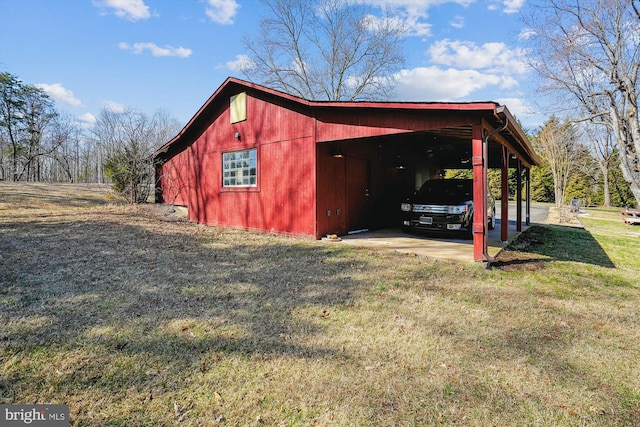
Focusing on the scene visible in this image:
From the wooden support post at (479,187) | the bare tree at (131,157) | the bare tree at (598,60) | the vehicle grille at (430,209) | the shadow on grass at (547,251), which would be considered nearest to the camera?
the wooden support post at (479,187)

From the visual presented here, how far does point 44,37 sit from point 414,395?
43.2 ft

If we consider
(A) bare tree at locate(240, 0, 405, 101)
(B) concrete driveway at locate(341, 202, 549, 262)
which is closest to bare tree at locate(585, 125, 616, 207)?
(A) bare tree at locate(240, 0, 405, 101)

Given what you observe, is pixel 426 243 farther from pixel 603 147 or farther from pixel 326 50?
pixel 603 147

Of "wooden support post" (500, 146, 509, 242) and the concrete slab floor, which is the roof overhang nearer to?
"wooden support post" (500, 146, 509, 242)

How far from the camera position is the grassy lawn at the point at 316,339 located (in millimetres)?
2270

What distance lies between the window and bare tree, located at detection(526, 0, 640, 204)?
12.3 metres

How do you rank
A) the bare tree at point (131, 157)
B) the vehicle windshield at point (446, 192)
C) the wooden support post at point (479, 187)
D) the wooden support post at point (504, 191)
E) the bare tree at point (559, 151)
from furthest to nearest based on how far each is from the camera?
the bare tree at point (559, 151)
the bare tree at point (131, 157)
the vehicle windshield at point (446, 192)
the wooden support post at point (504, 191)
the wooden support post at point (479, 187)

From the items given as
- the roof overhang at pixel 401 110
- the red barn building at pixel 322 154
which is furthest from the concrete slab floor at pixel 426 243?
the roof overhang at pixel 401 110

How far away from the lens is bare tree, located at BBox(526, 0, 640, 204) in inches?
452

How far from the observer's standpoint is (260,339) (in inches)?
126

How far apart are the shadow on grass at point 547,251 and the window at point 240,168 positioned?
664 centimetres

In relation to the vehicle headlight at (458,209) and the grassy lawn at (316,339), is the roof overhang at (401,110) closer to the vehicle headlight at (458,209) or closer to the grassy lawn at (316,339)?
the vehicle headlight at (458,209)

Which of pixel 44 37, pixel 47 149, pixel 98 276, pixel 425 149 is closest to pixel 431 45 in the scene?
pixel 425 149

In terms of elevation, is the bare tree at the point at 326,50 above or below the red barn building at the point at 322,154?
above
